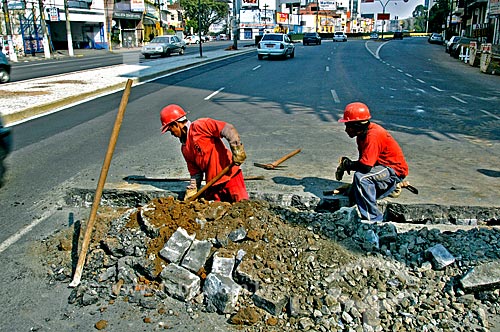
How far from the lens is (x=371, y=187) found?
5.02m

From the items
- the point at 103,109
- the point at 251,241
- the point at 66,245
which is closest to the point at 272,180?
the point at 251,241

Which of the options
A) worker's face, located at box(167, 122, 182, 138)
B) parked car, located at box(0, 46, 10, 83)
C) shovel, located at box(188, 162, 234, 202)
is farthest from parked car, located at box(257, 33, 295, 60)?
shovel, located at box(188, 162, 234, 202)

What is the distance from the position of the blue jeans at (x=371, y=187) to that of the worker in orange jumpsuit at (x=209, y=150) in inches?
47.5

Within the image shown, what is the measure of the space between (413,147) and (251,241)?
194 inches

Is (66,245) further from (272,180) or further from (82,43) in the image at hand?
(82,43)

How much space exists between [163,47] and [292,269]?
1300 inches

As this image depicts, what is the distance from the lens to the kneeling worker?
16.0 ft

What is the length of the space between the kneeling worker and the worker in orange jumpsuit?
3.84 ft

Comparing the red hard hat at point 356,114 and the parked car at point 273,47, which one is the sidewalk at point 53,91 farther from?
the parked car at point 273,47

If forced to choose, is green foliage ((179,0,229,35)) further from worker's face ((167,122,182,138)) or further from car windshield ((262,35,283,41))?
worker's face ((167,122,182,138))

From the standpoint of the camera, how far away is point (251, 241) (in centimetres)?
403

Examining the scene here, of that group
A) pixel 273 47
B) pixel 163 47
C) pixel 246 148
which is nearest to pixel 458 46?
pixel 273 47

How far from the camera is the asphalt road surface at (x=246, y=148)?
4.09 meters

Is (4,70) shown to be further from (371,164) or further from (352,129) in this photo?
(371,164)
